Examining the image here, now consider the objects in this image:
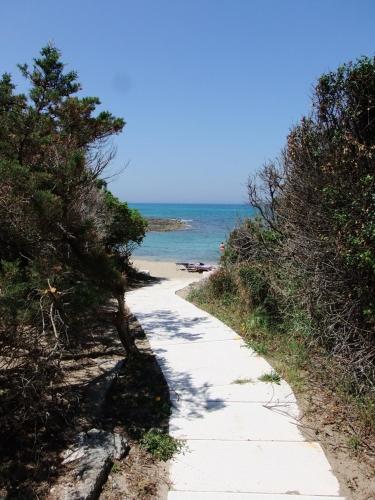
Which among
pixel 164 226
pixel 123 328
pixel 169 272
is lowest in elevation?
pixel 169 272

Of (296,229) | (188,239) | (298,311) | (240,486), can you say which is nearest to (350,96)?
(296,229)

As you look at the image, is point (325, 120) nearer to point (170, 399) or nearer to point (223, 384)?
point (223, 384)

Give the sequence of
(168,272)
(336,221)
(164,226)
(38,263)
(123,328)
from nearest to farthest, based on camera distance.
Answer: (38,263)
(336,221)
(123,328)
(168,272)
(164,226)

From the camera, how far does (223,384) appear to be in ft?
18.2

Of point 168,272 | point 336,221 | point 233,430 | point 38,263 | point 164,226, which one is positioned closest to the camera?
point 38,263

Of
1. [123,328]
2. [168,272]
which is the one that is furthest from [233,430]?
[168,272]

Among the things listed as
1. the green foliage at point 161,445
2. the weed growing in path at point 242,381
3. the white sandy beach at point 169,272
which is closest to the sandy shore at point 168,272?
the white sandy beach at point 169,272

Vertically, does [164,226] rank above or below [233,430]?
above

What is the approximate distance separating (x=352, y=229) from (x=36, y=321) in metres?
3.75

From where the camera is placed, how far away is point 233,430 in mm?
4391

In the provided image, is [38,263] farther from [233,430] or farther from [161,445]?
[233,430]

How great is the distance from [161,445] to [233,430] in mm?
793

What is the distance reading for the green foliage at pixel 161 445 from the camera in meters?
3.98

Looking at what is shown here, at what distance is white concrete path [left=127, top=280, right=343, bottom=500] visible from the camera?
11.5 ft
